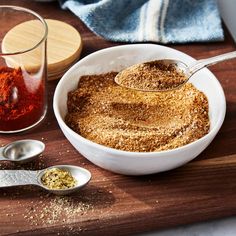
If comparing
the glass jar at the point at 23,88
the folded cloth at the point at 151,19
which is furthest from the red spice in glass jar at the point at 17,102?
the folded cloth at the point at 151,19

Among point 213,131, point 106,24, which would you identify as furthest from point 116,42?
point 213,131

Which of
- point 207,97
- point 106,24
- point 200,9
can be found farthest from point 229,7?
point 207,97

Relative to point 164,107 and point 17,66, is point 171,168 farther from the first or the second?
point 17,66

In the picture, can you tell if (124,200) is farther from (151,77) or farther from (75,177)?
(151,77)

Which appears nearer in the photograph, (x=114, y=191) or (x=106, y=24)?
(x=114, y=191)

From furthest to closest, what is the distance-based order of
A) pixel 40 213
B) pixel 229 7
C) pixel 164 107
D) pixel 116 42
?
1. pixel 229 7
2. pixel 116 42
3. pixel 164 107
4. pixel 40 213

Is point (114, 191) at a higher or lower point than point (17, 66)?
lower

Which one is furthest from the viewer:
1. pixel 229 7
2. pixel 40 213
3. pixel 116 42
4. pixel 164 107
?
pixel 229 7

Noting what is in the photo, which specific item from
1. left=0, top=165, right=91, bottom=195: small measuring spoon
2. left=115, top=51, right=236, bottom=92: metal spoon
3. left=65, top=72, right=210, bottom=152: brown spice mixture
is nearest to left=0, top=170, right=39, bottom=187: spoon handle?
left=0, top=165, right=91, bottom=195: small measuring spoon
